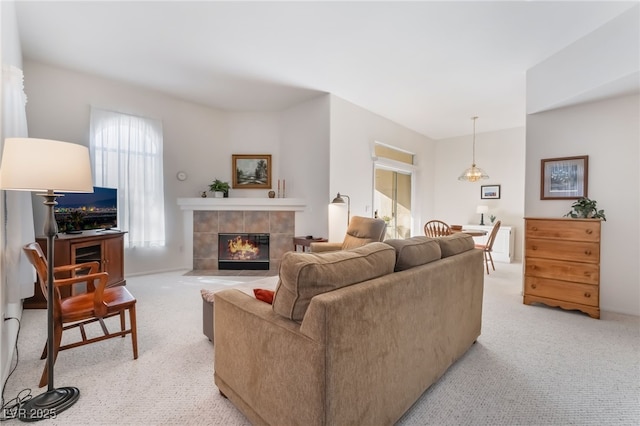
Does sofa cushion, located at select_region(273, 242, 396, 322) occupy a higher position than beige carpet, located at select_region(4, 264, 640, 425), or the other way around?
sofa cushion, located at select_region(273, 242, 396, 322)

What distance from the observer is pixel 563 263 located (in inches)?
126

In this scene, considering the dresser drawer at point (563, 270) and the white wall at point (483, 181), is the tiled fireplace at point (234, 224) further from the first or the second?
the white wall at point (483, 181)

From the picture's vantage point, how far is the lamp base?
158 centimetres

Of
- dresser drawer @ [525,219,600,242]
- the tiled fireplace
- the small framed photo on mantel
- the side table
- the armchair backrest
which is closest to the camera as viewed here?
dresser drawer @ [525,219,600,242]

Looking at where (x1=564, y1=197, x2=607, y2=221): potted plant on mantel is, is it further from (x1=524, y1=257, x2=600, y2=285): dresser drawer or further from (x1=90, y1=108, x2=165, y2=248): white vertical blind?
(x1=90, y1=108, x2=165, y2=248): white vertical blind

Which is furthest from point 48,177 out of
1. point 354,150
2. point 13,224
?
point 354,150

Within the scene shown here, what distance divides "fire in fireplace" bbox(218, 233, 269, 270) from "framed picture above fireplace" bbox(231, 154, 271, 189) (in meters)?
0.97

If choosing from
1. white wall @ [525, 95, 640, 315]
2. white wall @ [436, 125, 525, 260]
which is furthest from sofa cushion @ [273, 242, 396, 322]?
white wall @ [436, 125, 525, 260]

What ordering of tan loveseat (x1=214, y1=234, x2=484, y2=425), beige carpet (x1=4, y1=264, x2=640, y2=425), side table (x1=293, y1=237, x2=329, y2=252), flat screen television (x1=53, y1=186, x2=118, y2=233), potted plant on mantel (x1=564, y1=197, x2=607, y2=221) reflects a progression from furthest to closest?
1. side table (x1=293, y1=237, x2=329, y2=252)
2. flat screen television (x1=53, y1=186, x2=118, y2=233)
3. potted plant on mantel (x1=564, y1=197, x2=607, y2=221)
4. beige carpet (x1=4, y1=264, x2=640, y2=425)
5. tan loveseat (x1=214, y1=234, x2=484, y2=425)

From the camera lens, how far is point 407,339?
153 cm

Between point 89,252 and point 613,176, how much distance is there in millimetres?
6164

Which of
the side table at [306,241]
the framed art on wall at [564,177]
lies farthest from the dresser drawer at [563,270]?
the side table at [306,241]

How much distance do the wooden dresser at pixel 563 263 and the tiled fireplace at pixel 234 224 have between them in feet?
10.9

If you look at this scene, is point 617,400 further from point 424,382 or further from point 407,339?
point 407,339
